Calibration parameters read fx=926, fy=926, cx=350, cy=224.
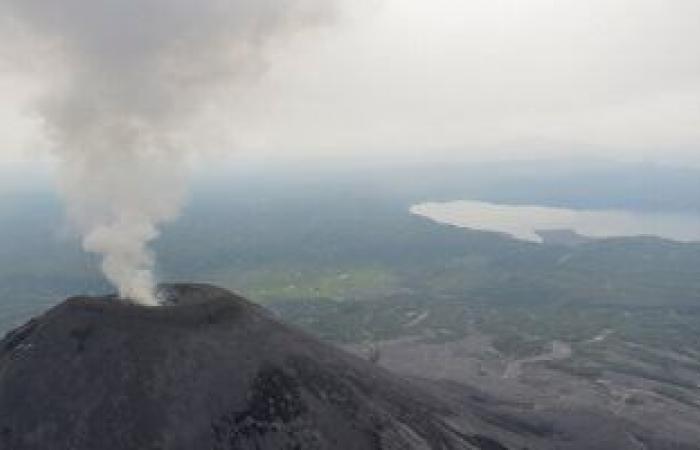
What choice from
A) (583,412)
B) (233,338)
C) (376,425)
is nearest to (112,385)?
(233,338)

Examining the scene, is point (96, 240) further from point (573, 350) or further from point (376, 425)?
point (573, 350)

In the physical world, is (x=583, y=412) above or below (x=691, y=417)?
above

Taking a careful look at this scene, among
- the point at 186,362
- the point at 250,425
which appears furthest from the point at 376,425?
the point at 186,362

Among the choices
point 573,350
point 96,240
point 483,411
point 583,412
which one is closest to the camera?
point 96,240

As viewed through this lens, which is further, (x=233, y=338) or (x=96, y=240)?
(x=96, y=240)

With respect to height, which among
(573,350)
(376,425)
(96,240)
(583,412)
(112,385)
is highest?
(96,240)

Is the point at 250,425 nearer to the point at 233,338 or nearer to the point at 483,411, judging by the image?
the point at 233,338

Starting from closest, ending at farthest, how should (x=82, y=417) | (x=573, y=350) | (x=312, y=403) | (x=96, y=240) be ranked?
(x=82, y=417), (x=312, y=403), (x=96, y=240), (x=573, y=350)
